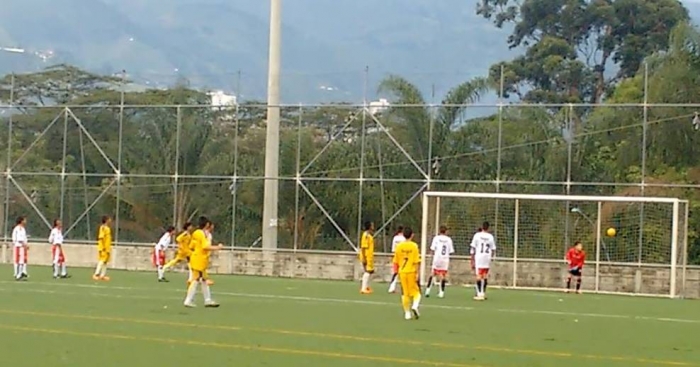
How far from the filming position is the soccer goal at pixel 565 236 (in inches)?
1345

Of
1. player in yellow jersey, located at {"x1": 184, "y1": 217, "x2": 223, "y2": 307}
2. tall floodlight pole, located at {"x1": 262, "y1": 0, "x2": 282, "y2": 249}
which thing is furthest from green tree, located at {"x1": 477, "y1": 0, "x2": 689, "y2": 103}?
player in yellow jersey, located at {"x1": 184, "y1": 217, "x2": 223, "y2": 307}

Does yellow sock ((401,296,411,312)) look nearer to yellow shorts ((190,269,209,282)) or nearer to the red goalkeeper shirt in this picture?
yellow shorts ((190,269,209,282))

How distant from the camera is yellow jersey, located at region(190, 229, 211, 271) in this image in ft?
77.0

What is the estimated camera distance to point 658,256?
1383 inches

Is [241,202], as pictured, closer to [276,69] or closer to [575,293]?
[276,69]

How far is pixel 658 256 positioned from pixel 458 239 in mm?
5748

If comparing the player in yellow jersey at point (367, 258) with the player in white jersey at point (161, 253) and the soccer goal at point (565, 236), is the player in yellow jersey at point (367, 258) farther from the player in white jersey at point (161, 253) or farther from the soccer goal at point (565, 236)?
the player in white jersey at point (161, 253)

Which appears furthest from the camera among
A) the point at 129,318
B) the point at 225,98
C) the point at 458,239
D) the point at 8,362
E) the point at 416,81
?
the point at 225,98

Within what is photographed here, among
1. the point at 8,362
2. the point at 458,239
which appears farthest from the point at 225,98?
the point at 8,362

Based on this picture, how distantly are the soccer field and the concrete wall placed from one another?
3.56m

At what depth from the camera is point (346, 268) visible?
37812 millimetres

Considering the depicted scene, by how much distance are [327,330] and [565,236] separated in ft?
59.2

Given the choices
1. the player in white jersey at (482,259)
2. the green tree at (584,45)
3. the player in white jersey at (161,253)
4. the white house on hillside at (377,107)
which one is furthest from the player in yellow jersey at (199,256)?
the green tree at (584,45)

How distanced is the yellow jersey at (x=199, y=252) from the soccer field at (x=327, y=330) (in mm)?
943
